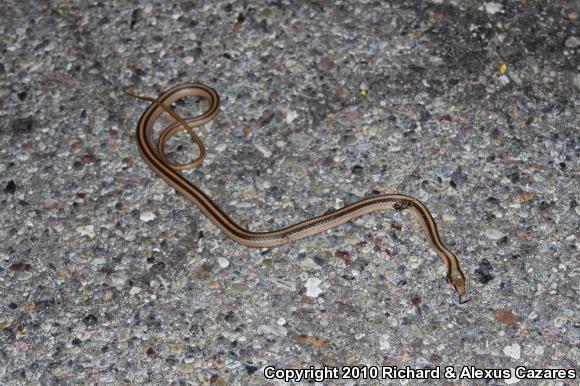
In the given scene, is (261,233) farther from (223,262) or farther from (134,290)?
(134,290)

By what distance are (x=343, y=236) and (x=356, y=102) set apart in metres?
1.35

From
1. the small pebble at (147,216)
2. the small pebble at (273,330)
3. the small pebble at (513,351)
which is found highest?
the small pebble at (513,351)

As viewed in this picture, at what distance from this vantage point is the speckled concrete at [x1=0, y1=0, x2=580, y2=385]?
5.40 metres

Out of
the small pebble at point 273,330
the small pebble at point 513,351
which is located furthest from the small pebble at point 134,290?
the small pebble at point 513,351

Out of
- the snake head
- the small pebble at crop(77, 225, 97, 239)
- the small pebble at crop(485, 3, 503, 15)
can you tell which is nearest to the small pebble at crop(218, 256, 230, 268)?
the small pebble at crop(77, 225, 97, 239)

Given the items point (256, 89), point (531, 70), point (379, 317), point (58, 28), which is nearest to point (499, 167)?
point (531, 70)

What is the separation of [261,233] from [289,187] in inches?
22.0

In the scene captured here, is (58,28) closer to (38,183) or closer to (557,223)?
(38,183)

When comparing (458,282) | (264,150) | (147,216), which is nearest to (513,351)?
(458,282)

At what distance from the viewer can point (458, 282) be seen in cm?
550

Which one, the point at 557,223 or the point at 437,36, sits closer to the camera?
the point at 557,223

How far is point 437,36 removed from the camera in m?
7.11

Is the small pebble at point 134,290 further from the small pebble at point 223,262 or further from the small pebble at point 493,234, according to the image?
the small pebble at point 493,234

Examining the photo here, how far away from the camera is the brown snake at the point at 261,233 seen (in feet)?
18.9
